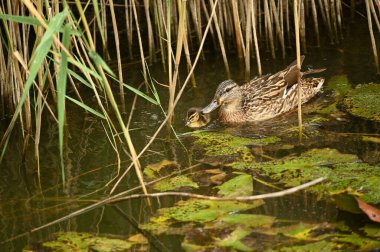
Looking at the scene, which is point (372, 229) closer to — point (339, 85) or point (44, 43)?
point (44, 43)

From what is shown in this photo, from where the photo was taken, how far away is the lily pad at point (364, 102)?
6.22 m

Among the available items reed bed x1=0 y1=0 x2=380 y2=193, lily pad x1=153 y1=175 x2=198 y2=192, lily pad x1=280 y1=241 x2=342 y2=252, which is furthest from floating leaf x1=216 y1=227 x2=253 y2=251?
reed bed x1=0 y1=0 x2=380 y2=193

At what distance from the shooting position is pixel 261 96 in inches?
274

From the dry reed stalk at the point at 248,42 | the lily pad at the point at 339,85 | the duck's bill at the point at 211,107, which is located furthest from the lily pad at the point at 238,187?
the dry reed stalk at the point at 248,42

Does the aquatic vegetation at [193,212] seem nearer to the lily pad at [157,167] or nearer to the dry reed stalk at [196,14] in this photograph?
the lily pad at [157,167]

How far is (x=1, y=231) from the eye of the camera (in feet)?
Result: 15.9

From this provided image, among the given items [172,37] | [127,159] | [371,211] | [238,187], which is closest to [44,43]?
[238,187]

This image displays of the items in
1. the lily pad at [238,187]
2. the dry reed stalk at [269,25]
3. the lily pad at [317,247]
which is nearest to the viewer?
the lily pad at [317,247]

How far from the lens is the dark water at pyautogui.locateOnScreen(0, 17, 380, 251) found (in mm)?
4770

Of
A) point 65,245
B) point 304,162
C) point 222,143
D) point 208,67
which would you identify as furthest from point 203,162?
point 208,67

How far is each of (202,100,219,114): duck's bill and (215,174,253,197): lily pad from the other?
159 centimetres

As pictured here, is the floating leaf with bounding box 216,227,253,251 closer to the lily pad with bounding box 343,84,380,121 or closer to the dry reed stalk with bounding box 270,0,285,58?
the lily pad with bounding box 343,84,380,121

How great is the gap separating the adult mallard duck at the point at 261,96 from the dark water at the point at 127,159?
16cm

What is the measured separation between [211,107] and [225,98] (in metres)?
0.15
